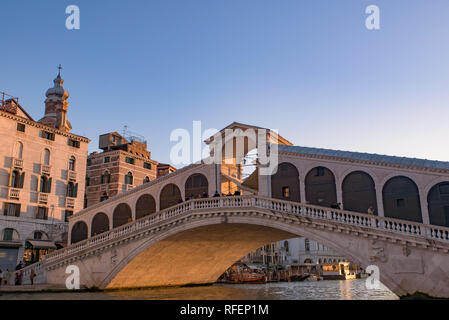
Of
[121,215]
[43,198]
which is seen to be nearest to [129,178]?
[43,198]

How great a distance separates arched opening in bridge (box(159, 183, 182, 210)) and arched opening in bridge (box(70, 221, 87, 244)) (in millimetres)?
7609

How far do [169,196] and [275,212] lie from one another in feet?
36.4

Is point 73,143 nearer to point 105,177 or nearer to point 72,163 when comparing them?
point 72,163

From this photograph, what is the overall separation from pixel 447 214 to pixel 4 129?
32647mm

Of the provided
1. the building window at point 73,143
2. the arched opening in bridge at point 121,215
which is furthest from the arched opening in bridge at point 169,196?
the building window at point 73,143

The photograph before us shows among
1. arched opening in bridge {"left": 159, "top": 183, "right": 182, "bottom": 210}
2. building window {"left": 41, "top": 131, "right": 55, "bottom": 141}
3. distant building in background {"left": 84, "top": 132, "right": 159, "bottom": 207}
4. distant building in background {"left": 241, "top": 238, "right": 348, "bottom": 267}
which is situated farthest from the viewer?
distant building in background {"left": 241, "top": 238, "right": 348, "bottom": 267}

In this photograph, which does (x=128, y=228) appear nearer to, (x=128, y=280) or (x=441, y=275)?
(x=128, y=280)

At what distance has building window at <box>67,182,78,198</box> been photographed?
3962cm

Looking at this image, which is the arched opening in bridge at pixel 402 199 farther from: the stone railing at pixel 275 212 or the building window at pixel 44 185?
the building window at pixel 44 185

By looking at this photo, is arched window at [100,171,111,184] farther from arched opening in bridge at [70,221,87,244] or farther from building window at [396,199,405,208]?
building window at [396,199,405,208]

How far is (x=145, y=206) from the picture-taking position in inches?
1278

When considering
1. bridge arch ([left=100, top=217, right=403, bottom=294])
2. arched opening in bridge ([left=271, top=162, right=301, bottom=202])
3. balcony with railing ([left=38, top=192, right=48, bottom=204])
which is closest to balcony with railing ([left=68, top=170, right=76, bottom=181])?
balcony with railing ([left=38, top=192, right=48, bottom=204])

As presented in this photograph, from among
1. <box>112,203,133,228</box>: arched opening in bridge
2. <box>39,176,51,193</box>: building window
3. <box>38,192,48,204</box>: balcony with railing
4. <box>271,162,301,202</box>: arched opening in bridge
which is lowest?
<box>112,203,133,228</box>: arched opening in bridge
